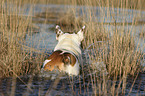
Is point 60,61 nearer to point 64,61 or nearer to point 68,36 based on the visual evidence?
point 64,61

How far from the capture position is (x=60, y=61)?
387 cm

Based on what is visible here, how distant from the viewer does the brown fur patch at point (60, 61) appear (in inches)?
151

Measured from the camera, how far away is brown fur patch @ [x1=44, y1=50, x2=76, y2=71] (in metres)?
3.83

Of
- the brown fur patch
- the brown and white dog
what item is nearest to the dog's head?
the brown and white dog

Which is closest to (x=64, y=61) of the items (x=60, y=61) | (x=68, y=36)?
(x=60, y=61)

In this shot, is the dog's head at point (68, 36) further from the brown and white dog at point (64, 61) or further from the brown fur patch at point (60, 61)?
the brown fur patch at point (60, 61)

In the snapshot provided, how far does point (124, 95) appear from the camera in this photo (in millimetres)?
3426

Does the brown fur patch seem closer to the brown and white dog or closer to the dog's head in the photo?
the brown and white dog

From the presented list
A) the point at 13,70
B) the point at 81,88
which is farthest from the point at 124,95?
the point at 13,70

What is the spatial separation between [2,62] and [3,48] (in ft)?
0.96

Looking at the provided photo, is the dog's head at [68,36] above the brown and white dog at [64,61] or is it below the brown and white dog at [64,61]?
above

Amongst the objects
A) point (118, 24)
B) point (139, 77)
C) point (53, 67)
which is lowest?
point (139, 77)

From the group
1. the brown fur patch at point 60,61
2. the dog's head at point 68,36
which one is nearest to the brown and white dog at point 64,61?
the brown fur patch at point 60,61

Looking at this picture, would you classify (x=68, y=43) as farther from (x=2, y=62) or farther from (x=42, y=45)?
(x=42, y=45)
